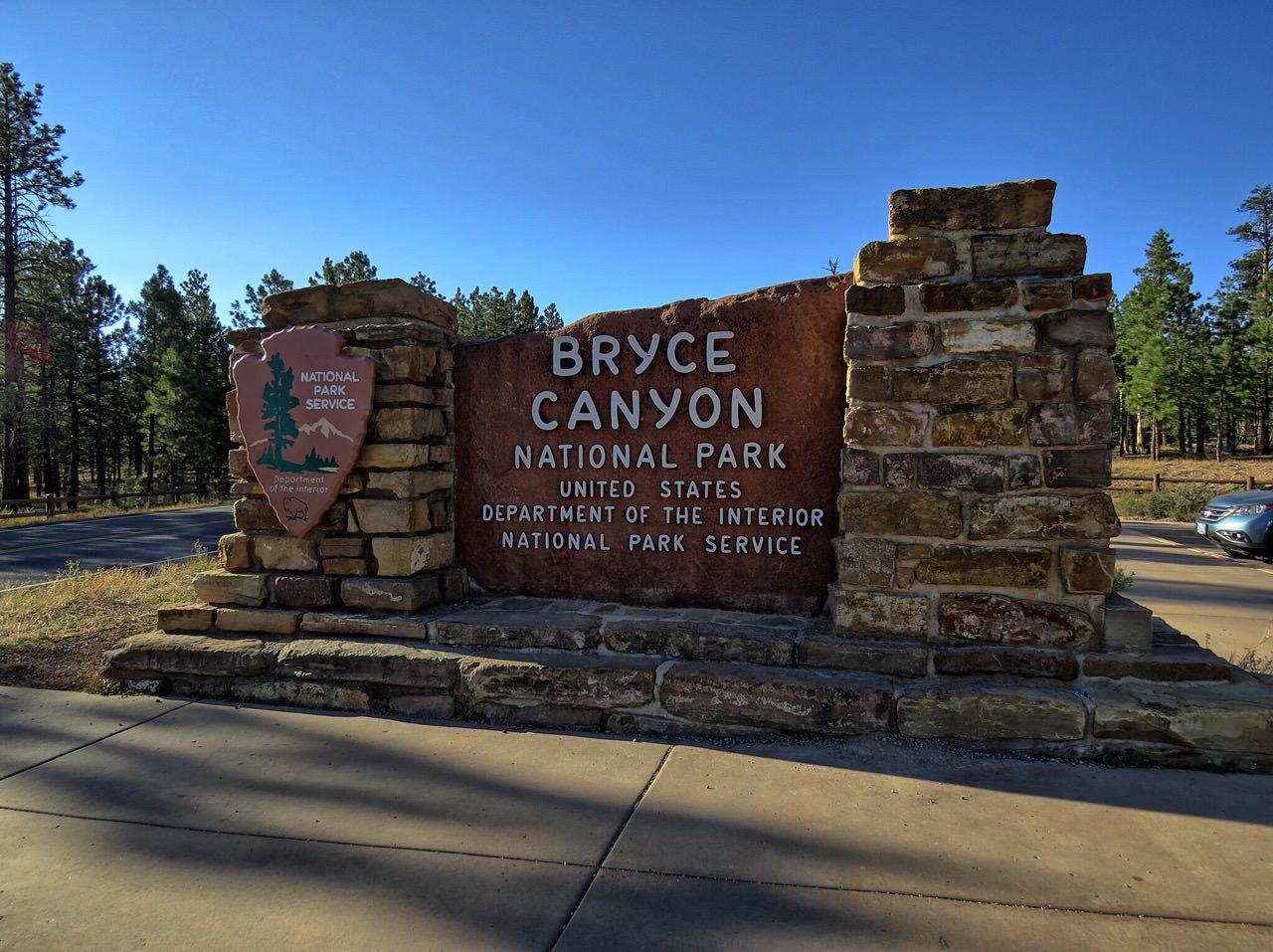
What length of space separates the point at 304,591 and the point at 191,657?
0.66 metres

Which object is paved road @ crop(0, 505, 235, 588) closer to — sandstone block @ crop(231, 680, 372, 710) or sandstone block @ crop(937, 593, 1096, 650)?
sandstone block @ crop(231, 680, 372, 710)

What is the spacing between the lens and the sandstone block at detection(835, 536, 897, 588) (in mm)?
3459

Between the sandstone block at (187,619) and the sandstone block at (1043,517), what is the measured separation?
420cm

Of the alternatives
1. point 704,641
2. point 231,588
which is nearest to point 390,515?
point 231,588

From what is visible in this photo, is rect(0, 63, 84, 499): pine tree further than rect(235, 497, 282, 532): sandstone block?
Yes

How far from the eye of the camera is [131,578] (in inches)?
306

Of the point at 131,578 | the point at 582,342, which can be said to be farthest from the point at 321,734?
the point at 131,578

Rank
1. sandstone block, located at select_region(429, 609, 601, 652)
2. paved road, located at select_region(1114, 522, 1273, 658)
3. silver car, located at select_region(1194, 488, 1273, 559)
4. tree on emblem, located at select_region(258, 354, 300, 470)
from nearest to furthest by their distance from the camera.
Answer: sandstone block, located at select_region(429, 609, 601, 652)
tree on emblem, located at select_region(258, 354, 300, 470)
paved road, located at select_region(1114, 522, 1273, 658)
silver car, located at select_region(1194, 488, 1273, 559)

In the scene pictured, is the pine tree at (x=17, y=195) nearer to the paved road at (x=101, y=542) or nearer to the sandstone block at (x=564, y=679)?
the paved road at (x=101, y=542)

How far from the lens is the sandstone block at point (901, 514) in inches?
134

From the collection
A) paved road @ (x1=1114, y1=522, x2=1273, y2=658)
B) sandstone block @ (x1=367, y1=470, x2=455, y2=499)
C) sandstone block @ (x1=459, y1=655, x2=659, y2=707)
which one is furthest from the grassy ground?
paved road @ (x1=1114, y1=522, x2=1273, y2=658)

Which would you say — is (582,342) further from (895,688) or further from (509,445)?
(895,688)

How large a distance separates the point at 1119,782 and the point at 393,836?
Result: 278 cm

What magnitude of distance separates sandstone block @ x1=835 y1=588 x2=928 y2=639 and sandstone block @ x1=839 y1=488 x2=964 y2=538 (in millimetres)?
294
